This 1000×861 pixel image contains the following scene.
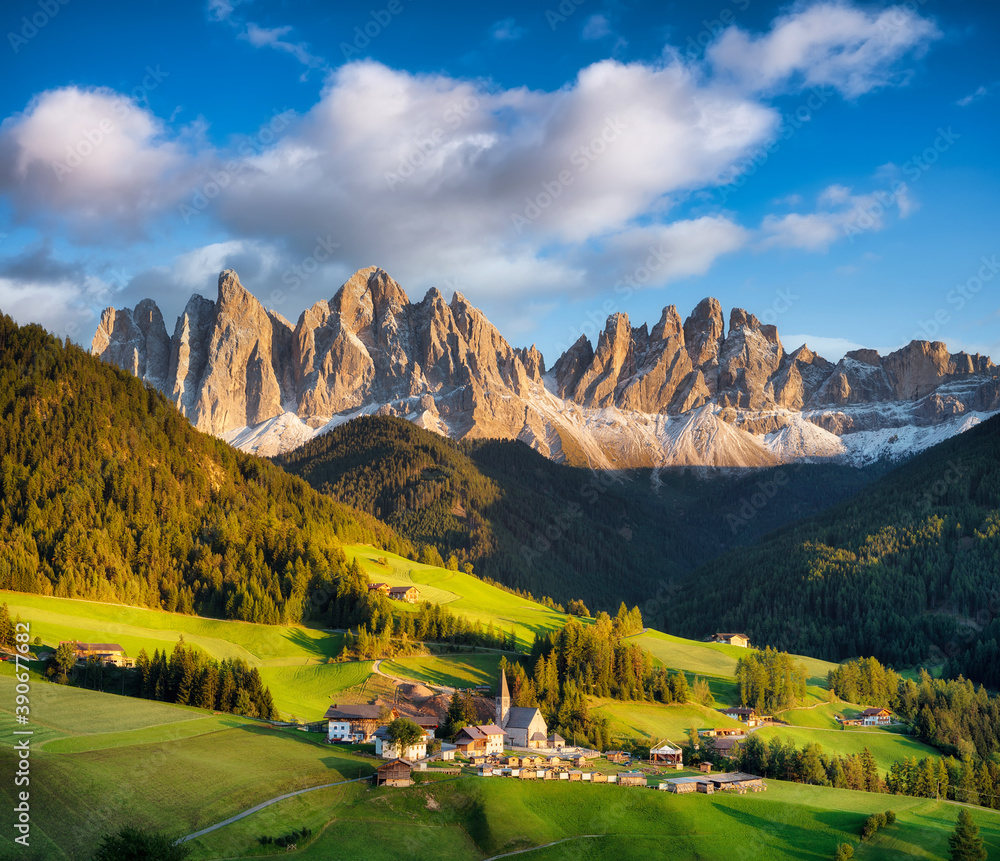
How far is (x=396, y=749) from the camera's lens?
3194 inches

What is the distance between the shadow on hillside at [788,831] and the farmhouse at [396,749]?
78.8 ft

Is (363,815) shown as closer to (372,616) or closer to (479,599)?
(372,616)

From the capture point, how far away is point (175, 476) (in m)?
162

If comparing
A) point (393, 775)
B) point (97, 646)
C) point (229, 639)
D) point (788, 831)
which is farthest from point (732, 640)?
point (393, 775)

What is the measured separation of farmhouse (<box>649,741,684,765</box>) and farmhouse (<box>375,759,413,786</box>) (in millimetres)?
29742

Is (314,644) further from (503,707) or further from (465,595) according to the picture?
(465,595)

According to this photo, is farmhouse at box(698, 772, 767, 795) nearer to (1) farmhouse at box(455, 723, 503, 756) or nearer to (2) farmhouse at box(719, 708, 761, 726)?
(1) farmhouse at box(455, 723, 503, 756)

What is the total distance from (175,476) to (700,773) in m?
104

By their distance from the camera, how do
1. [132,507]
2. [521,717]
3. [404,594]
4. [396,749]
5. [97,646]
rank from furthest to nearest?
[404,594] → [132,507] → [97,646] → [521,717] → [396,749]

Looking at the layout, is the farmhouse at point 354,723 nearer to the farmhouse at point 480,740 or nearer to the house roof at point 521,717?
the farmhouse at point 480,740

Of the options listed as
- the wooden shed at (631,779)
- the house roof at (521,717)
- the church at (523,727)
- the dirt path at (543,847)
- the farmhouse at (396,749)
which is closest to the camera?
the dirt path at (543,847)

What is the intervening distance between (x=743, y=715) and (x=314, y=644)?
5532cm

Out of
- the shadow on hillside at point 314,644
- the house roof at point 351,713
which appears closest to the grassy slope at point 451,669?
the shadow on hillside at point 314,644

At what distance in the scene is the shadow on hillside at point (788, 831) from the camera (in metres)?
71.4
